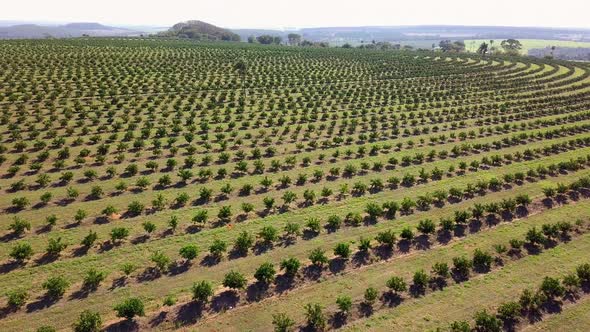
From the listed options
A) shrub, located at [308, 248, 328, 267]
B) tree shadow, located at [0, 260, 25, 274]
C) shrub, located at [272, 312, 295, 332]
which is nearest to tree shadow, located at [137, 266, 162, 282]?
tree shadow, located at [0, 260, 25, 274]

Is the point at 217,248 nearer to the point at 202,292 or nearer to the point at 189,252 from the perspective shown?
the point at 189,252

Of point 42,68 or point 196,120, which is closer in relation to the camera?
point 196,120

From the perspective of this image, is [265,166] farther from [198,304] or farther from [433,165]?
[198,304]

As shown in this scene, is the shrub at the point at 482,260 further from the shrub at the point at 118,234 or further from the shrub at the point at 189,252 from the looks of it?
the shrub at the point at 118,234

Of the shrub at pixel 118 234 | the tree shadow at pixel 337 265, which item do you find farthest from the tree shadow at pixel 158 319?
the tree shadow at pixel 337 265

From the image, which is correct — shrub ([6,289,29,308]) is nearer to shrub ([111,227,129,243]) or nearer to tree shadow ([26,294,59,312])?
tree shadow ([26,294,59,312])

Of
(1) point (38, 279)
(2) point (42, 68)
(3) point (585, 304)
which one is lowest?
(3) point (585, 304)

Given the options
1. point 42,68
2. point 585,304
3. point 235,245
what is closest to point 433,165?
point 585,304

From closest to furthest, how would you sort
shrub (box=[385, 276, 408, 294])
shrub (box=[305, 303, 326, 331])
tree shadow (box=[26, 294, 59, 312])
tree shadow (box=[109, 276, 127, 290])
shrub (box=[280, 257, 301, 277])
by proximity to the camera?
shrub (box=[305, 303, 326, 331]) < tree shadow (box=[26, 294, 59, 312]) < shrub (box=[385, 276, 408, 294]) < tree shadow (box=[109, 276, 127, 290]) < shrub (box=[280, 257, 301, 277])
